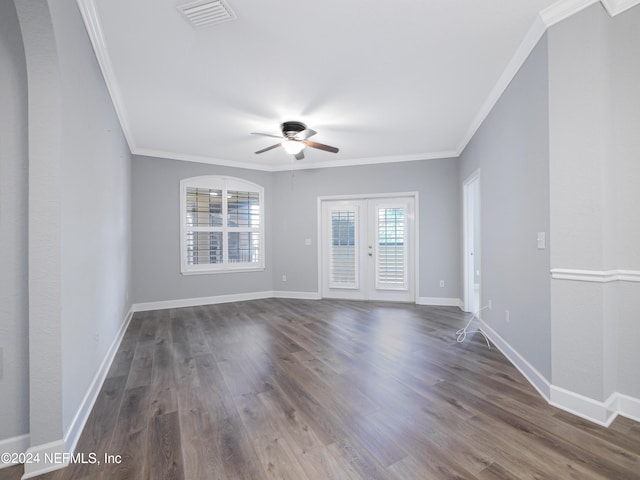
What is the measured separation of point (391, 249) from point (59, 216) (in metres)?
4.76

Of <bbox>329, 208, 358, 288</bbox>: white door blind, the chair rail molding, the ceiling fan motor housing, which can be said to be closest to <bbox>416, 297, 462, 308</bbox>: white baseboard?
<bbox>329, 208, 358, 288</bbox>: white door blind

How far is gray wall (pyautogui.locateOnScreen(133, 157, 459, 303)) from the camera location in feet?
15.8

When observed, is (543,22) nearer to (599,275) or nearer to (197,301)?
(599,275)

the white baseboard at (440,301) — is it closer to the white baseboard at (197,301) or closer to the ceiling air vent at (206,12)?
the white baseboard at (197,301)

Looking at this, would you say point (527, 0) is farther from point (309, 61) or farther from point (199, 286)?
point (199, 286)

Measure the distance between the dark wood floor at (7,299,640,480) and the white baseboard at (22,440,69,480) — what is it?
44 millimetres

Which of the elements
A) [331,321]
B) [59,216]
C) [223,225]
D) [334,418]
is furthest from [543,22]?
[223,225]

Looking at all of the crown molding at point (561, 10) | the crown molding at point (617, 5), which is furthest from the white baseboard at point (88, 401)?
the crown molding at point (617, 5)

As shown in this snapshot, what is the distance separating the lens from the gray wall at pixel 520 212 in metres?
2.11

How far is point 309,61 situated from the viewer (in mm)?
2453

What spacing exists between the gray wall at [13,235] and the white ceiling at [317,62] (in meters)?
0.76

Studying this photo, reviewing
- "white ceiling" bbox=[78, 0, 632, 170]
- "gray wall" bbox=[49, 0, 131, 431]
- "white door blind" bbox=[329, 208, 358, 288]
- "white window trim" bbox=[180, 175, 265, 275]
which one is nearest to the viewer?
"gray wall" bbox=[49, 0, 131, 431]

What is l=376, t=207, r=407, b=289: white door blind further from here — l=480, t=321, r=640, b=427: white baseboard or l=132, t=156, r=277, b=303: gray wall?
l=480, t=321, r=640, b=427: white baseboard

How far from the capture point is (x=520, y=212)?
2.48 m
